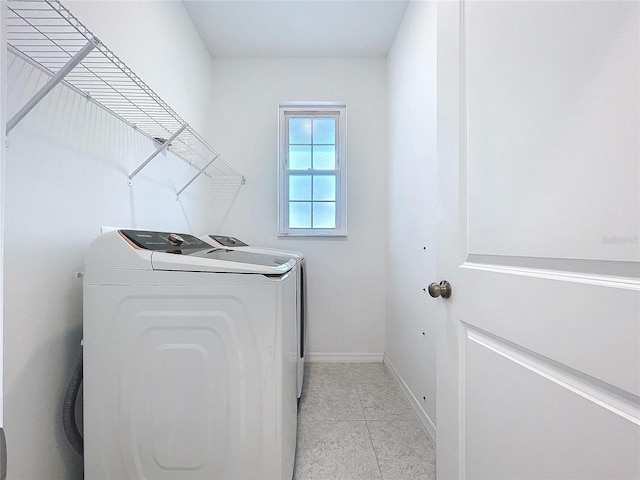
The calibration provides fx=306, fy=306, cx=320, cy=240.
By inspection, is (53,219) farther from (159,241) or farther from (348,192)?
(348,192)

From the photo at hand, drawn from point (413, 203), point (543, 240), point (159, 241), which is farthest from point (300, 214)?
point (543, 240)

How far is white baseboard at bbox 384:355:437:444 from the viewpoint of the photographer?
1700mm

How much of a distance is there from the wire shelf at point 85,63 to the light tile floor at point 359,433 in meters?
1.79

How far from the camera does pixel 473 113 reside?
0.89 m

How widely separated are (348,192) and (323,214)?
0.32 metres

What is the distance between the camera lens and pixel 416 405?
6.39 ft

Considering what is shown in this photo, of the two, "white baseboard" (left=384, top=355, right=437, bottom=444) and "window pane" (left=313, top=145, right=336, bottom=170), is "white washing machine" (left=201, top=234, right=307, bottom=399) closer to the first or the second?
"white baseboard" (left=384, top=355, right=437, bottom=444)

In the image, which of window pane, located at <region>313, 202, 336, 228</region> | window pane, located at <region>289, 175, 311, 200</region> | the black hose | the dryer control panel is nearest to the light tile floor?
the black hose

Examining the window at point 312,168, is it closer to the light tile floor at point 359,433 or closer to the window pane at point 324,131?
the window pane at point 324,131

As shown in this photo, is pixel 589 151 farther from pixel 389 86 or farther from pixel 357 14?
pixel 389 86

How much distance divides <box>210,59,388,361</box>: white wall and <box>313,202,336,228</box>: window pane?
0.63ft

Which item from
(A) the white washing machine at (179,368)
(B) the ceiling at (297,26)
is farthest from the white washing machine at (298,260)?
(B) the ceiling at (297,26)

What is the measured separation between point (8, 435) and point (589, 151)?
1.66 meters

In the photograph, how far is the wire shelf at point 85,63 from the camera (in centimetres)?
87
